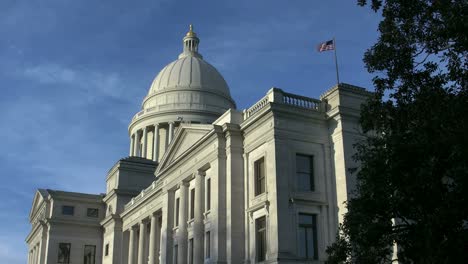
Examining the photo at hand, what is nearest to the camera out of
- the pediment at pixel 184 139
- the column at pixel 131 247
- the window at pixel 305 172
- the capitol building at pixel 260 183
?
the capitol building at pixel 260 183

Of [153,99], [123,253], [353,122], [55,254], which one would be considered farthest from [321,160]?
[153,99]

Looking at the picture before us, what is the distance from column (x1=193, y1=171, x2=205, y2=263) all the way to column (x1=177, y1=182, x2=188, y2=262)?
216 centimetres

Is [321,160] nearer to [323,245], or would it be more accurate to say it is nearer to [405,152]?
[323,245]

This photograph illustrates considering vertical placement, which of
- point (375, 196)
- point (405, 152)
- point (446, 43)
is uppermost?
point (446, 43)

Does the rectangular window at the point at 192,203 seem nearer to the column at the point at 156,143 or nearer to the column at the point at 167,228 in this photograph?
the column at the point at 167,228

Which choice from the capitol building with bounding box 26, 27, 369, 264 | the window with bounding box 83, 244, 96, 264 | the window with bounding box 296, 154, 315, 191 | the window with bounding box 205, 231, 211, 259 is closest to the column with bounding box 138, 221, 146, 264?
the capitol building with bounding box 26, 27, 369, 264

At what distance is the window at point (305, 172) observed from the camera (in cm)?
3516

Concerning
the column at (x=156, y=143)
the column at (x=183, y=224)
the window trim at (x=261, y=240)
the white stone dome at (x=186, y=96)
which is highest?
the white stone dome at (x=186, y=96)

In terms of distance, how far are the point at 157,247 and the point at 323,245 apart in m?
21.9

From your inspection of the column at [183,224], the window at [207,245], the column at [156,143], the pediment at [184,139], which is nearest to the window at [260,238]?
the window at [207,245]

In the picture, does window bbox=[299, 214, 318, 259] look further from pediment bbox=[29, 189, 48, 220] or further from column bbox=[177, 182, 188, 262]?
pediment bbox=[29, 189, 48, 220]

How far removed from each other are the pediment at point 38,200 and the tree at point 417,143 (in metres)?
56.9

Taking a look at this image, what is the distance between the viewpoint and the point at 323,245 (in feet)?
111

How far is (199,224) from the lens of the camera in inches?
1583
